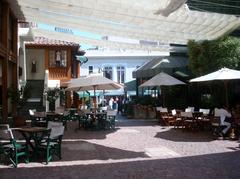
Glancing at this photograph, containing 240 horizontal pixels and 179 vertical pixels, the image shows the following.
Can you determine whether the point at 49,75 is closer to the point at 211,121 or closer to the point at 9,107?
the point at 9,107

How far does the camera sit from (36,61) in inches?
1315

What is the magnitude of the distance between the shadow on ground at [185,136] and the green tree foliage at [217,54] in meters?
4.08

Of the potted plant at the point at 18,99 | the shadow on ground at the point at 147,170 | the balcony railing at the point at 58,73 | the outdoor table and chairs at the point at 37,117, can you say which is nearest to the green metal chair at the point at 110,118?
the outdoor table and chairs at the point at 37,117

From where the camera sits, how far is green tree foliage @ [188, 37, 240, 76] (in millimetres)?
19828

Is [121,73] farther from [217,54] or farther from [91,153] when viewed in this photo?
[91,153]

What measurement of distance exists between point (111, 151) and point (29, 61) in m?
22.2

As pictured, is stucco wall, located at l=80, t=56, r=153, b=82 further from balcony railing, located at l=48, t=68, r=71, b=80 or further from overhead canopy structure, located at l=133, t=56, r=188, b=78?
overhead canopy structure, located at l=133, t=56, r=188, b=78

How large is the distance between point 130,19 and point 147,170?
10388 mm

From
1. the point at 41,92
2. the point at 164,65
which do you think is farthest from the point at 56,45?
the point at 164,65

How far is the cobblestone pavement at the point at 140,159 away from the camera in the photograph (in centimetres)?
906

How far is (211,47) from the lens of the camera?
20.4 metres

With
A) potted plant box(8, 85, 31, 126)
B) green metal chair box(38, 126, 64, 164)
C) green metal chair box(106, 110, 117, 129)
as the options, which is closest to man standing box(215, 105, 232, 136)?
green metal chair box(106, 110, 117, 129)

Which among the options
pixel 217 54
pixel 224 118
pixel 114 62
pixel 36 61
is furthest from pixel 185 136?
pixel 114 62

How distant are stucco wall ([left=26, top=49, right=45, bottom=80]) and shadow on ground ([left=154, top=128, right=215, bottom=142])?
17660mm
